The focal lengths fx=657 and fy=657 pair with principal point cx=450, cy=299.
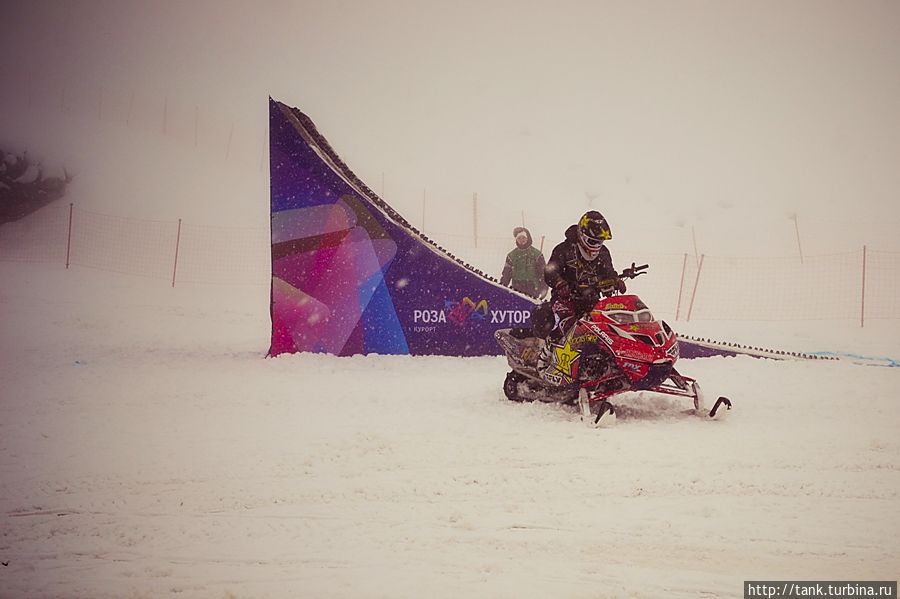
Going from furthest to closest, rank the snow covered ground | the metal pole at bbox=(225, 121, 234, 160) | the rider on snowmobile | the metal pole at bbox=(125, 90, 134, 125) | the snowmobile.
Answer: the metal pole at bbox=(125, 90, 134, 125) < the metal pole at bbox=(225, 121, 234, 160) < the rider on snowmobile < the snowmobile < the snow covered ground

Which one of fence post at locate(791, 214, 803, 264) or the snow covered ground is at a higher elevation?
fence post at locate(791, 214, 803, 264)

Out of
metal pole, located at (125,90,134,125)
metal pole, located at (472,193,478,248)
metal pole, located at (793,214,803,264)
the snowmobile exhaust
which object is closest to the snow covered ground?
the snowmobile exhaust

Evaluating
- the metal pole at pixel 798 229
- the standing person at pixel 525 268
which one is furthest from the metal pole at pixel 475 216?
the standing person at pixel 525 268

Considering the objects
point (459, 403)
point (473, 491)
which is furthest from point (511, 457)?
point (459, 403)

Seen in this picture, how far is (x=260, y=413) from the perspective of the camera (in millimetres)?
5578

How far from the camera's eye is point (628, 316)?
5.28 m

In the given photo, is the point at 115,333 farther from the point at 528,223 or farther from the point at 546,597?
the point at 528,223

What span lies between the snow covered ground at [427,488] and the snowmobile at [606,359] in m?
0.22

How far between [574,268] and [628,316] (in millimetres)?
773

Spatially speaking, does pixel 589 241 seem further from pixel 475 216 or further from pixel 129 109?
pixel 129 109

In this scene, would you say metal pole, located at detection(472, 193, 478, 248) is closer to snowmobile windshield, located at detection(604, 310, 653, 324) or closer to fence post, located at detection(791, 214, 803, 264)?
fence post, located at detection(791, 214, 803, 264)

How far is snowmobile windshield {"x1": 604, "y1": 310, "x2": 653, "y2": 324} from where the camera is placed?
17.3 ft

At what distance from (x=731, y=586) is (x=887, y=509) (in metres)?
1.37

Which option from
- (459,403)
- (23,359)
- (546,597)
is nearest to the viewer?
(546,597)
